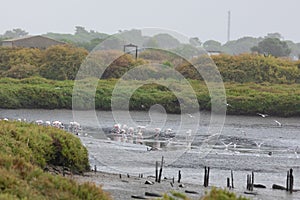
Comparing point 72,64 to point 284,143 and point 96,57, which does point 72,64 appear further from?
point 284,143

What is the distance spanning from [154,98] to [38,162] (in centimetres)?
4059

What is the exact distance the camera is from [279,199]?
25234 millimetres

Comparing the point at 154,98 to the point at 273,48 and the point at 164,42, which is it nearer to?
the point at 164,42

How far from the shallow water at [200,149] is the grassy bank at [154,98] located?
2444 mm

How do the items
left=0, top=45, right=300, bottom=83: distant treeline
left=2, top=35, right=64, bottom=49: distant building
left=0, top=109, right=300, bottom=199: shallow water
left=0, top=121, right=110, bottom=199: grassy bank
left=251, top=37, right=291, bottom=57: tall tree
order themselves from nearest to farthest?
1. left=0, top=121, right=110, bottom=199: grassy bank
2. left=0, top=109, right=300, bottom=199: shallow water
3. left=0, top=45, right=300, bottom=83: distant treeline
4. left=2, top=35, right=64, bottom=49: distant building
5. left=251, top=37, right=291, bottom=57: tall tree

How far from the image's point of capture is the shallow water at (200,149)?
102 ft

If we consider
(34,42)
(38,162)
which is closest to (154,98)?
(34,42)

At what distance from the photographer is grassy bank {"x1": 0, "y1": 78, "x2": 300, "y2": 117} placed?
205 ft

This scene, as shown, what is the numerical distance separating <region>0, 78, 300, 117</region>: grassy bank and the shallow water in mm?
2444

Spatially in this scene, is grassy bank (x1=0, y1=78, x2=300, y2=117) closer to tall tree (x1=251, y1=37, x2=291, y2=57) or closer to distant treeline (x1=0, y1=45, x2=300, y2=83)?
distant treeline (x1=0, y1=45, x2=300, y2=83)

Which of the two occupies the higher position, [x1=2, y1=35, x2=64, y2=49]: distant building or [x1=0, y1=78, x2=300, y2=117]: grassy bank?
[x1=2, y1=35, x2=64, y2=49]: distant building

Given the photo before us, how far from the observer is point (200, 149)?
3916cm

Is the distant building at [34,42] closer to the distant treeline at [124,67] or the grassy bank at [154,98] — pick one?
the distant treeline at [124,67]

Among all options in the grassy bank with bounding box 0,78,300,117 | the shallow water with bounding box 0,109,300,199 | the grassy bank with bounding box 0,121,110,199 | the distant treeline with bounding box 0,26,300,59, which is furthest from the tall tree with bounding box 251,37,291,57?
the grassy bank with bounding box 0,121,110,199
